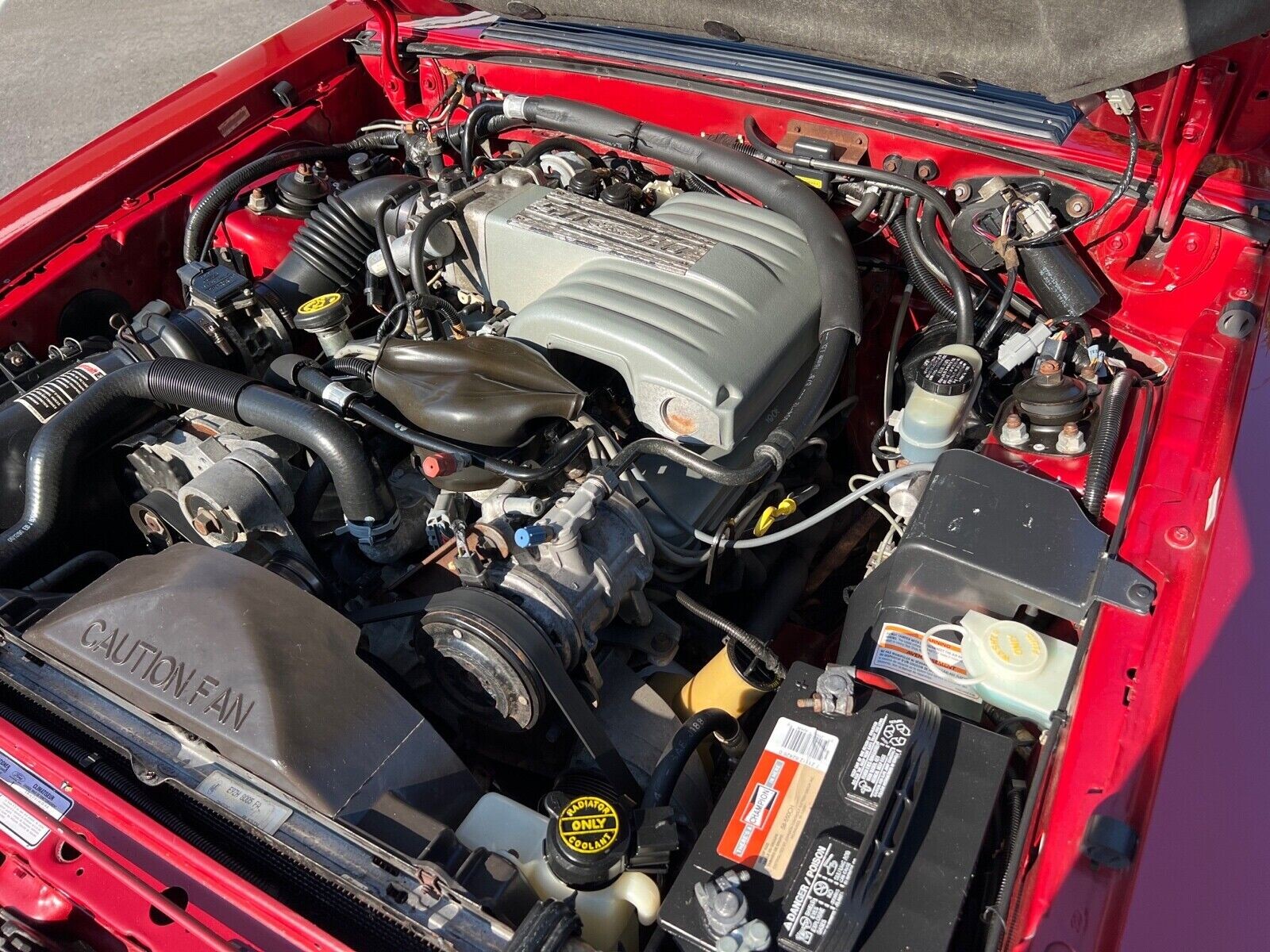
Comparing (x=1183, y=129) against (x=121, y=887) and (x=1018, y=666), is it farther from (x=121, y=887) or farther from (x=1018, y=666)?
(x=121, y=887)

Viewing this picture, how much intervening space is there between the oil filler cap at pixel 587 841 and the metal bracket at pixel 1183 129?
1393 mm

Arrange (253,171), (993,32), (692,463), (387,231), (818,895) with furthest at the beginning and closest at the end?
(253,171)
(387,231)
(993,32)
(692,463)
(818,895)

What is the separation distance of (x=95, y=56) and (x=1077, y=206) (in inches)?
240

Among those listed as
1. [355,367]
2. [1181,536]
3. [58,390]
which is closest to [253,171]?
[58,390]

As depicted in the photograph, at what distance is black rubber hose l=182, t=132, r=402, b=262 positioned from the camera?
230 cm

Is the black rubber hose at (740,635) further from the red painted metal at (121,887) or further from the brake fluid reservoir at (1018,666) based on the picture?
the red painted metal at (121,887)

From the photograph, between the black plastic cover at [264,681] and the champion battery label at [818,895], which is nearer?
the champion battery label at [818,895]

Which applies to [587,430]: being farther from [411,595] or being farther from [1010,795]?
[1010,795]

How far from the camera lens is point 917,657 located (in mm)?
1404

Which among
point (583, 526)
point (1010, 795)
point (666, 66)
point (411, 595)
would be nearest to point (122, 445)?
point (411, 595)

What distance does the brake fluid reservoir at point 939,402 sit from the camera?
1.64 m

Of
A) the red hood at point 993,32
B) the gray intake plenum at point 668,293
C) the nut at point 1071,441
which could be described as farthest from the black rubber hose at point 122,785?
the red hood at point 993,32

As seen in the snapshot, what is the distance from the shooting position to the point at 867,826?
3.74 feet

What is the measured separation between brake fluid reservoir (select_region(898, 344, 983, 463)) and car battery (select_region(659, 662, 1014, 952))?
0.56m
